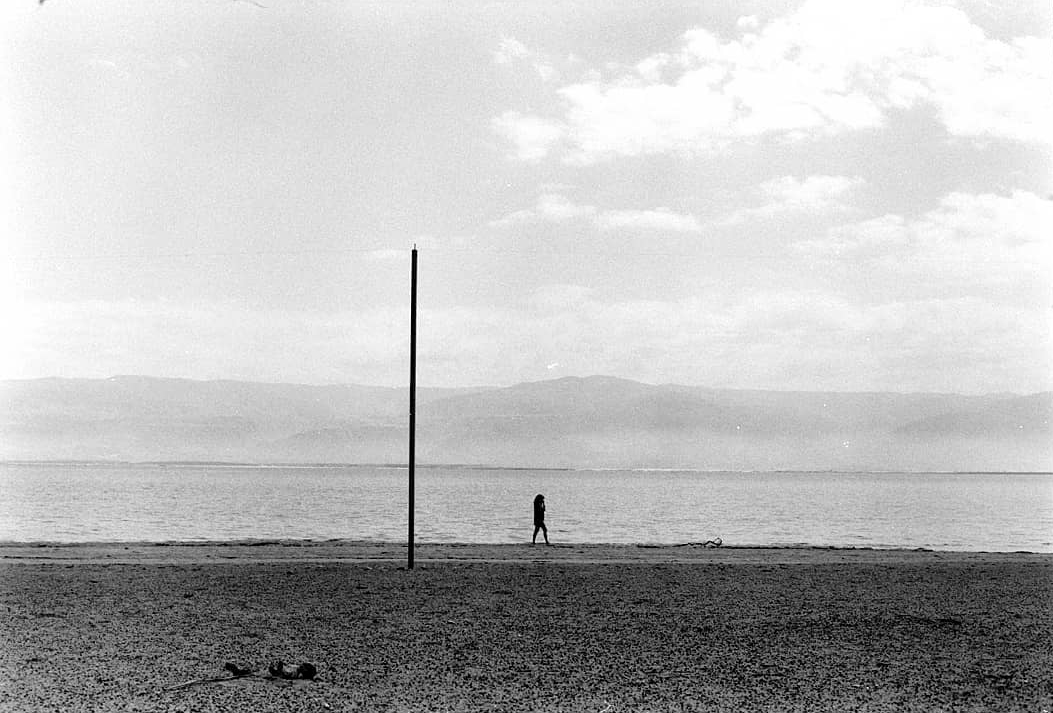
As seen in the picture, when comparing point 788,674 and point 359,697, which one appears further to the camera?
point 788,674

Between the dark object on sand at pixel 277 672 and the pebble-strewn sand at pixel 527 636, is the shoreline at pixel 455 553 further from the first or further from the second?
the dark object on sand at pixel 277 672

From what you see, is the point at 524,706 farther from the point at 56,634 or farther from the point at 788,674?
the point at 56,634

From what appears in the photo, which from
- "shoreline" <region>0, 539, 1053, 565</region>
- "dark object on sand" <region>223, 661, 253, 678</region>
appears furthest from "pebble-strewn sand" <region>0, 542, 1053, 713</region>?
"shoreline" <region>0, 539, 1053, 565</region>

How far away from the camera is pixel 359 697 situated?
9352 millimetres

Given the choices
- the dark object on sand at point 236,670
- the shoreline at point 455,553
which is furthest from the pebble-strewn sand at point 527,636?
the shoreline at point 455,553

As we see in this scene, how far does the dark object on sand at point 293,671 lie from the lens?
9.96 m

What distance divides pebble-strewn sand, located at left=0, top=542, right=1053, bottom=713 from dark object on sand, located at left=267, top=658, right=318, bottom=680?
0.18 meters

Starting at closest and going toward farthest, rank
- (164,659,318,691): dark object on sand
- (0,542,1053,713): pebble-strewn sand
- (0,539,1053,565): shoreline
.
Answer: (0,542,1053,713): pebble-strewn sand → (164,659,318,691): dark object on sand → (0,539,1053,565): shoreline

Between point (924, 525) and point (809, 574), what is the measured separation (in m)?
35.4

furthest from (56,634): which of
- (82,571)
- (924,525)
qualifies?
(924,525)

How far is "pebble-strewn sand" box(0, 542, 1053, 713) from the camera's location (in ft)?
31.2

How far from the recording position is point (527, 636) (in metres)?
12.5

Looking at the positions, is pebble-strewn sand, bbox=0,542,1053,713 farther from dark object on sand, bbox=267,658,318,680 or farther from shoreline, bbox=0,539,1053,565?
shoreline, bbox=0,539,1053,565

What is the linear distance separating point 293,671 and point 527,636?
337 cm
